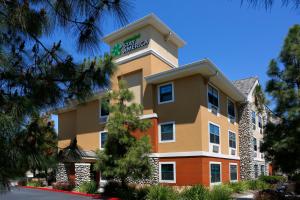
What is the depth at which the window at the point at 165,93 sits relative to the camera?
89.5ft

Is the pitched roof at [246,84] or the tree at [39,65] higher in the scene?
the pitched roof at [246,84]

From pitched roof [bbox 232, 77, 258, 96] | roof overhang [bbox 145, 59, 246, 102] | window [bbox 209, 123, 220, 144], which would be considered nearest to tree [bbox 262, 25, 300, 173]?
roof overhang [bbox 145, 59, 246, 102]

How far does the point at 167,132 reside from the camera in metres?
27.0

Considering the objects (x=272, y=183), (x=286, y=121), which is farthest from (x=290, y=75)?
(x=272, y=183)

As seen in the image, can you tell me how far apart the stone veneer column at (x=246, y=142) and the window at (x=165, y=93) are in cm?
1117

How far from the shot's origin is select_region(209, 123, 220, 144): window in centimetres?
2700

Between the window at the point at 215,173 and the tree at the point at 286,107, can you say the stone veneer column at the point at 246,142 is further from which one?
the tree at the point at 286,107

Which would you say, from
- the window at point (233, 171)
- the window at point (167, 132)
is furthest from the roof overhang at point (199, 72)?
the window at point (233, 171)

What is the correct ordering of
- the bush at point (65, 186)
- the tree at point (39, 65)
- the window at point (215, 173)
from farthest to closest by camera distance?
the bush at point (65, 186)
the window at point (215, 173)
the tree at point (39, 65)

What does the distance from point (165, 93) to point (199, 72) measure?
3.46 meters

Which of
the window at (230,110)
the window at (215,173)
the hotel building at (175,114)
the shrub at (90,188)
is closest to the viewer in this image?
the shrub at (90,188)

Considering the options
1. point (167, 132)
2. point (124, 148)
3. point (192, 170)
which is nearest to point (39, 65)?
point (124, 148)

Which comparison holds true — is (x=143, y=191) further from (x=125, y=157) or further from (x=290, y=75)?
(x=290, y=75)

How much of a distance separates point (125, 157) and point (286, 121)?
30.5ft
